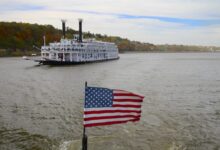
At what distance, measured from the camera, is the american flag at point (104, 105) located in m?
9.29

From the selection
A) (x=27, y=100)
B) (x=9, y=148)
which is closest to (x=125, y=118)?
(x=9, y=148)

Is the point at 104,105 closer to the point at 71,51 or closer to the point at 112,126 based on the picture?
the point at 112,126

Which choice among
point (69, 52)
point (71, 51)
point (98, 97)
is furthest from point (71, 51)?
point (98, 97)

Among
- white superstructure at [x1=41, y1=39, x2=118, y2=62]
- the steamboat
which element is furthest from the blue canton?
white superstructure at [x1=41, y1=39, x2=118, y2=62]

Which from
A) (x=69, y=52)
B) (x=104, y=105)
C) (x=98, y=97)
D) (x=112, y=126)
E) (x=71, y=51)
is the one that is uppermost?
(x=98, y=97)

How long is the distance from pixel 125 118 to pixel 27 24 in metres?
173

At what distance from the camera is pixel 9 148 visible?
1475 cm

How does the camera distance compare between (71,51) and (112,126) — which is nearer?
(112,126)

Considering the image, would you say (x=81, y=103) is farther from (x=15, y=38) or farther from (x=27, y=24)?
(x=27, y=24)

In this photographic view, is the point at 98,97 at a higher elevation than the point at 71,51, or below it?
higher

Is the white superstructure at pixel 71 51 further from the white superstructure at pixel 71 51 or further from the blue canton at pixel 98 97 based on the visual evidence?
the blue canton at pixel 98 97

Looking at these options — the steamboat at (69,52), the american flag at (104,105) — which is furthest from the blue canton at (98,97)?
the steamboat at (69,52)

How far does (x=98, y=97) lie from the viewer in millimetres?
9359

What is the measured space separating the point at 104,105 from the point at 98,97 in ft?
0.95
